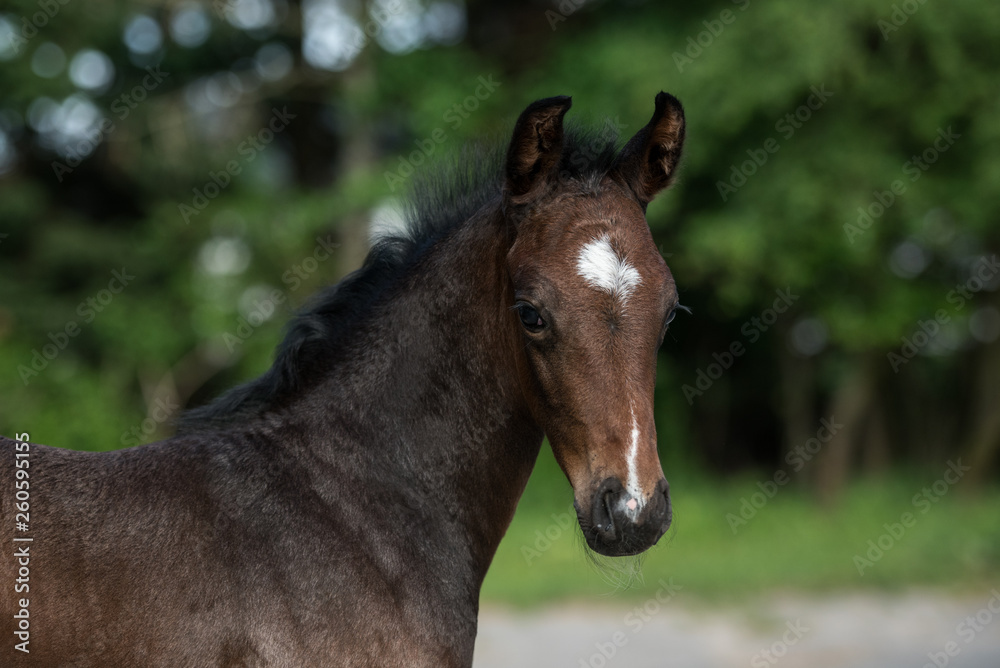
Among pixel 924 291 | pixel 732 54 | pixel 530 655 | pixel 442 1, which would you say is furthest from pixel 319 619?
pixel 442 1

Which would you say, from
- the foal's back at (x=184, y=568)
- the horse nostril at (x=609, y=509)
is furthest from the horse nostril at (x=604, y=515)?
the foal's back at (x=184, y=568)

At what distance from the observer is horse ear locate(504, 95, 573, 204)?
2537 mm

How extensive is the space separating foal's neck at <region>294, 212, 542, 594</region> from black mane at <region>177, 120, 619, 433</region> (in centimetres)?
13

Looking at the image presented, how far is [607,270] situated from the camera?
2.44 m

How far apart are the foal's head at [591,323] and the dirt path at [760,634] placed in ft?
17.8

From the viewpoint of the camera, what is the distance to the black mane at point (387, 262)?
2771mm

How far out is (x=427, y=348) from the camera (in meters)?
2.75

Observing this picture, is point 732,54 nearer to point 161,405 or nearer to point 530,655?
point 530,655

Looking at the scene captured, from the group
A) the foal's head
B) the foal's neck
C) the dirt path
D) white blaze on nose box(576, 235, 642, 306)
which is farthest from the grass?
white blaze on nose box(576, 235, 642, 306)

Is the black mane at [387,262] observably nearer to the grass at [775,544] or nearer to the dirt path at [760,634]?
the grass at [775,544]

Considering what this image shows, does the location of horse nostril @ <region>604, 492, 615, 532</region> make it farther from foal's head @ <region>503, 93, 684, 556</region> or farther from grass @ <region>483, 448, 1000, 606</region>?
grass @ <region>483, 448, 1000, 606</region>

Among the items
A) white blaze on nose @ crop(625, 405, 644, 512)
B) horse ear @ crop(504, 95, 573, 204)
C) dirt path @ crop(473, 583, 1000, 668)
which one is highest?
horse ear @ crop(504, 95, 573, 204)

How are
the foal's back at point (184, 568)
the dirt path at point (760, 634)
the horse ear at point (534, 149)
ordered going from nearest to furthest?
the foal's back at point (184, 568)
the horse ear at point (534, 149)
the dirt path at point (760, 634)

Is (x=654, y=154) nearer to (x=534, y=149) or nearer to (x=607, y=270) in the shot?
(x=534, y=149)
